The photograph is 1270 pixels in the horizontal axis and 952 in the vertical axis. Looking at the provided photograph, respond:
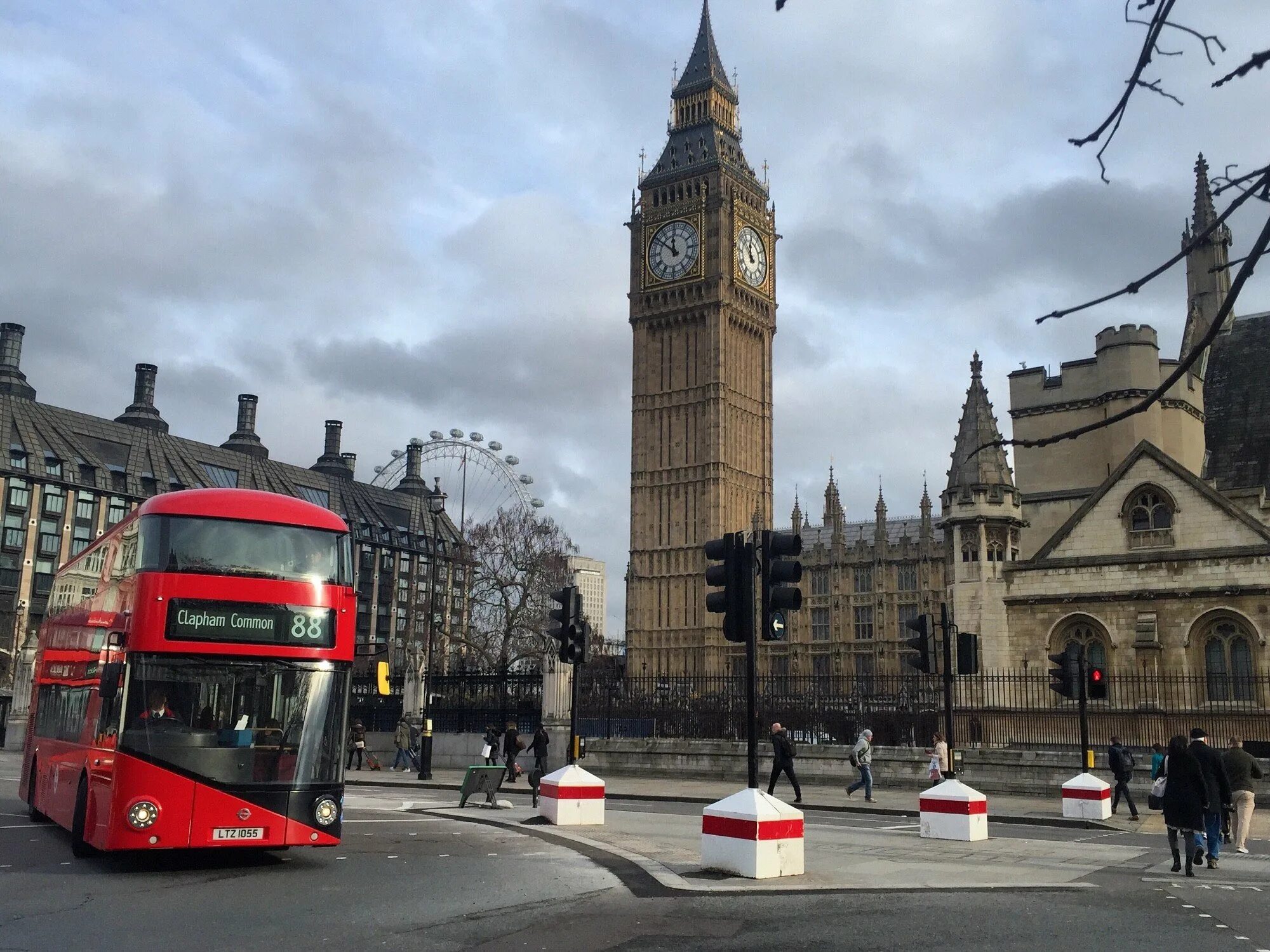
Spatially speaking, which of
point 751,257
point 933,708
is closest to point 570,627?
point 933,708

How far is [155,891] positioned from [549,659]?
801 inches

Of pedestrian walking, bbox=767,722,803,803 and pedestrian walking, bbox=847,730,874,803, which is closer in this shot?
pedestrian walking, bbox=767,722,803,803

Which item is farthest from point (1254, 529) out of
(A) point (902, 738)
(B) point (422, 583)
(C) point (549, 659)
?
(B) point (422, 583)

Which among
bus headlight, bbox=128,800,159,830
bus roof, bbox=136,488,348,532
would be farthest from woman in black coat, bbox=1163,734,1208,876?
bus headlight, bbox=128,800,159,830

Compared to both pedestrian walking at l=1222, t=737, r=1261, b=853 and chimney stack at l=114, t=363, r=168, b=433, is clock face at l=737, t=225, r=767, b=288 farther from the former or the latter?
pedestrian walking at l=1222, t=737, r=1261, b=853

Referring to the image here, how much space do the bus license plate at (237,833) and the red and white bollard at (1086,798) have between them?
13.1 metres

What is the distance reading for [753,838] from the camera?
10.7 meters

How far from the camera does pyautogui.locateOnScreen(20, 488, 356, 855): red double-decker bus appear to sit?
36.1ft

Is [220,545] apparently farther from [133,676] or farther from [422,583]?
[422,583]

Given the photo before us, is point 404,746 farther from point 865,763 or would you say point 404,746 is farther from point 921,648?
point 921,648

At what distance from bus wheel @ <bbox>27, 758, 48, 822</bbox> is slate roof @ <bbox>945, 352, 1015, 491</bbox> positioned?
2113 cm

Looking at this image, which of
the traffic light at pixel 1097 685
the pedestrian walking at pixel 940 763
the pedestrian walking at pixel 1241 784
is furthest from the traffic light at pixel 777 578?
the traffic light at pixel 1097 685

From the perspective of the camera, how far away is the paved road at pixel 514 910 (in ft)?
26.7

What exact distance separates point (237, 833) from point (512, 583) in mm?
34227
